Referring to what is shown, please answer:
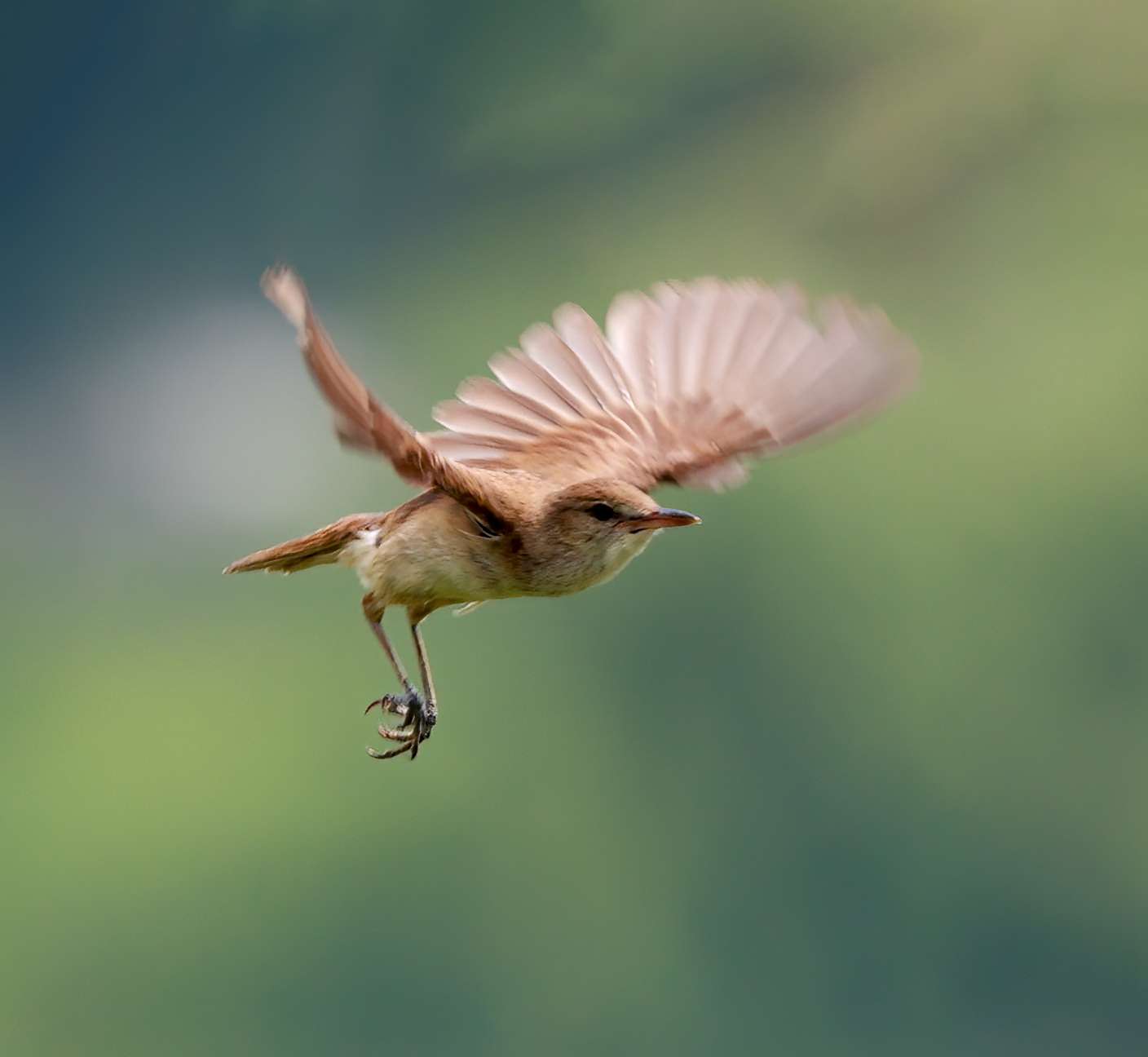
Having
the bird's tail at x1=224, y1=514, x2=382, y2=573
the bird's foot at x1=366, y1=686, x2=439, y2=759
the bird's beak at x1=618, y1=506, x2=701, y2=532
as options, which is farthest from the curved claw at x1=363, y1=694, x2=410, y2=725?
the bird's beak at x1=618, y1=506, x2=701, y2=532

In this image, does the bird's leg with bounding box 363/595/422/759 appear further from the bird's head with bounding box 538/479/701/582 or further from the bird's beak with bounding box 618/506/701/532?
the bird's beak with bounding box 618/506/701/532

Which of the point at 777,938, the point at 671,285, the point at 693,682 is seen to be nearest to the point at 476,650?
the point at 693,682

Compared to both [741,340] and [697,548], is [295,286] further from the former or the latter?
[697,548]

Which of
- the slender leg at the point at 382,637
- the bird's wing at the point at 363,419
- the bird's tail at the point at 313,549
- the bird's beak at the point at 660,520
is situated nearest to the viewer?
the bird's wing at the point at 363,419

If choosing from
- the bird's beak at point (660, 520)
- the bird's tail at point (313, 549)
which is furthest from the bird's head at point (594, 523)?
the bird's tail at point (313, 549)

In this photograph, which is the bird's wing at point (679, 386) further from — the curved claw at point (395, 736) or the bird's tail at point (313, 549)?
the curved claw at point (395, 736)

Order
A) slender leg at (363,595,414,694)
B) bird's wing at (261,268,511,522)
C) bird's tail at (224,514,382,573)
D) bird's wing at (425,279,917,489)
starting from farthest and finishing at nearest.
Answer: bird's wing at (425,279,917,489) → bird's tail at (224,514,382,573) → slender leg at (363,595,414,694) → bird's wing at (261,268,511,522)
